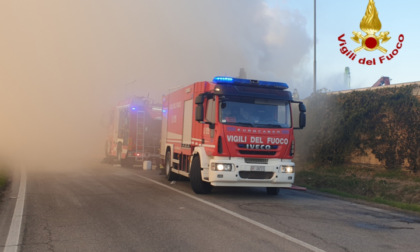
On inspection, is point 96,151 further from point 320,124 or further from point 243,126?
point 243,126

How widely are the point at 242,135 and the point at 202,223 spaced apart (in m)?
3.35

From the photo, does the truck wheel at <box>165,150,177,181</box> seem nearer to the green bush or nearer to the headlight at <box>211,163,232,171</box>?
the headlight at <box>211,163,232,171</box>

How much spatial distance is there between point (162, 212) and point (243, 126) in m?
3.17

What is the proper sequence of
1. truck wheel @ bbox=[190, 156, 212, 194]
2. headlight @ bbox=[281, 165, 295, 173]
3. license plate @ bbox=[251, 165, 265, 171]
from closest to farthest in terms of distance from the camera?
license plate @ bbox=[251, 165, 265, 171] → headlight @ bbox=[281, 165, 295, 173] → truck wheel @ bbox=[190, 156, 212, 194]

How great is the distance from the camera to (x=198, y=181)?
1049cm

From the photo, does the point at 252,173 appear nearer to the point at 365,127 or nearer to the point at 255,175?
the point at 255,175

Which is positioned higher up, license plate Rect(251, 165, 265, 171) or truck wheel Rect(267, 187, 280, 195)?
license plate Rect(251, 165, 265, 171)

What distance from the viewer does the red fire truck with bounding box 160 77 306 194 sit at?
9.73 m

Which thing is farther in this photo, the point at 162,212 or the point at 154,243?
the point at 162,212

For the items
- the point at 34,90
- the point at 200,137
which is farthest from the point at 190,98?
the point at 34,90

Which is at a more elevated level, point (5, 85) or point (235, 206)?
point (5, 85)

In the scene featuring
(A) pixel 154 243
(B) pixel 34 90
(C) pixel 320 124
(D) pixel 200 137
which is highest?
(B) pixel 34 90

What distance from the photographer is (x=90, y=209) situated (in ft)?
26.6

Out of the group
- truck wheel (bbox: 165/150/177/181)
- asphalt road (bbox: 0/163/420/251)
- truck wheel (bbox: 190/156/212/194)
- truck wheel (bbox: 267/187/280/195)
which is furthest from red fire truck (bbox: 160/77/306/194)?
truck wheel (bbox: 165/150/177/181)
